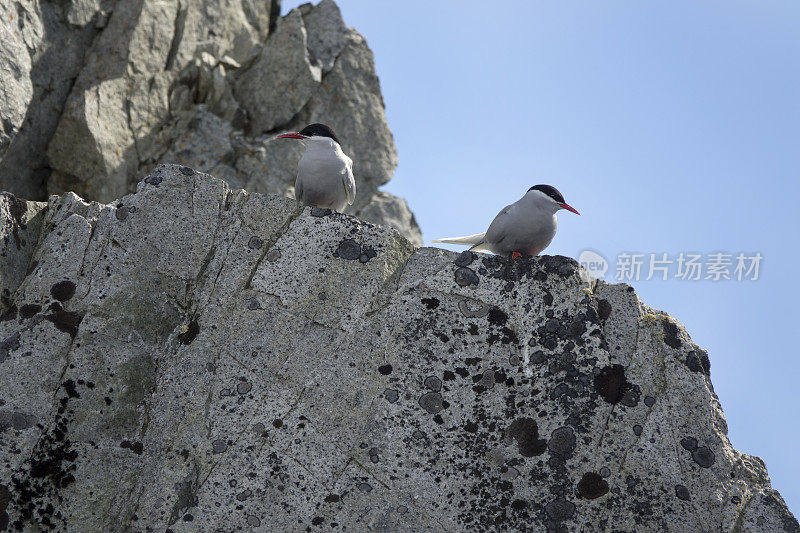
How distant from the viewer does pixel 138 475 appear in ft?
19.1

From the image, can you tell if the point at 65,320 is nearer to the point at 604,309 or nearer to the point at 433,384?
the point at 433,384

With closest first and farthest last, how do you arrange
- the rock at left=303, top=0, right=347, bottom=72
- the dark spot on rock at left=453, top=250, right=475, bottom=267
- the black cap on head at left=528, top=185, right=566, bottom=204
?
the dark spot on rock at left=453, top=250, right=475, bottom=267 → the black cap on head at left=528, top=185, right=566, bottom=204 → the rock at left=303, top=0, right=347, bottom=72

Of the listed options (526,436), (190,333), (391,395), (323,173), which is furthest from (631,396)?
(323,173)

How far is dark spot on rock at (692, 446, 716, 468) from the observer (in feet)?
18.1

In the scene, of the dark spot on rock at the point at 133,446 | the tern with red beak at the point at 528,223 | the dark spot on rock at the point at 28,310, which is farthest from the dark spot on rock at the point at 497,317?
the dark spot on rock at the point at 28,310

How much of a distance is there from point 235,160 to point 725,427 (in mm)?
10731

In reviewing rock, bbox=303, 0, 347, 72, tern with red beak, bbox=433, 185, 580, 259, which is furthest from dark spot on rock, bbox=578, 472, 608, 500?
rock, bbox=303, 0, 347, 72

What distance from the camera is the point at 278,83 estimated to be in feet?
48.6

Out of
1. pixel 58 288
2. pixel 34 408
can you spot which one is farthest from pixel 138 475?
pixel 58 288

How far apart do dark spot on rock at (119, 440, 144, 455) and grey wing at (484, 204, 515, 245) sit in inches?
164

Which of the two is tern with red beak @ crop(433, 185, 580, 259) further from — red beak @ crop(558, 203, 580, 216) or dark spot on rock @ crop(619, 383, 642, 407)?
dark spot on rock @ crop(619, 383, 642, 407)

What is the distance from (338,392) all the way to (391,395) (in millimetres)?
452

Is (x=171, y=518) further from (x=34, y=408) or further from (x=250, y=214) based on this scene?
(x=250, y=214)

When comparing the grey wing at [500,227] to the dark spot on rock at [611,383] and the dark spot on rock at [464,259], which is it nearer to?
the dark spot on rock at [464,259]
